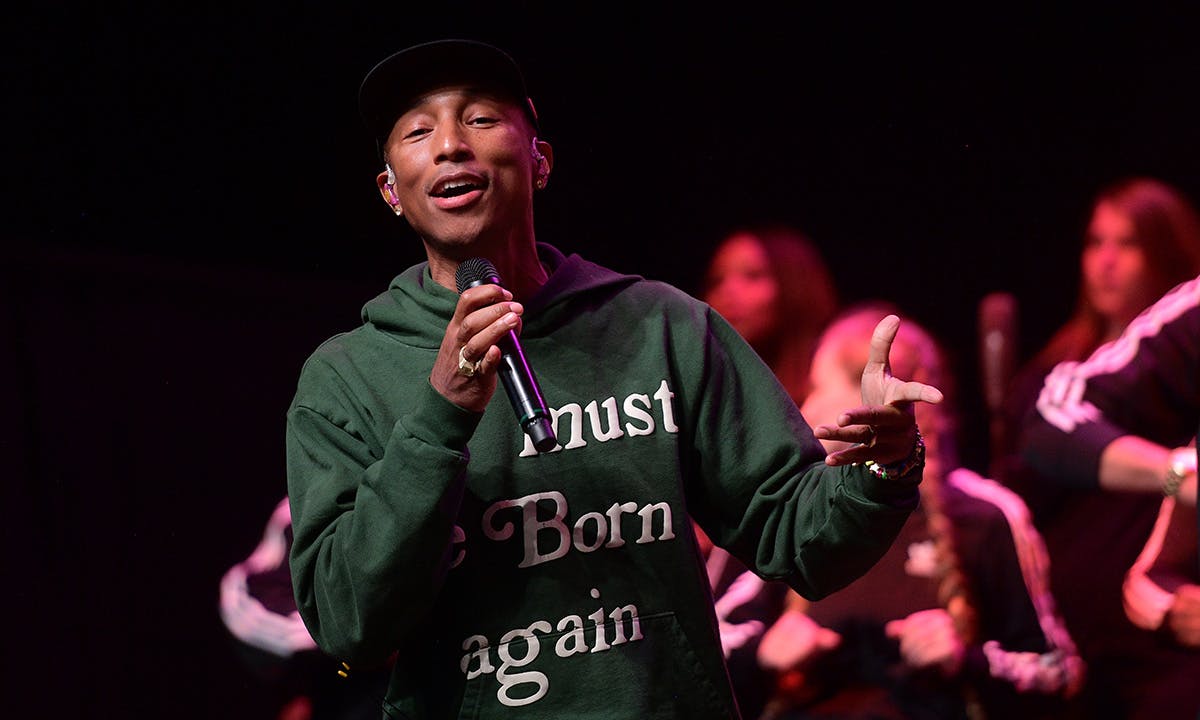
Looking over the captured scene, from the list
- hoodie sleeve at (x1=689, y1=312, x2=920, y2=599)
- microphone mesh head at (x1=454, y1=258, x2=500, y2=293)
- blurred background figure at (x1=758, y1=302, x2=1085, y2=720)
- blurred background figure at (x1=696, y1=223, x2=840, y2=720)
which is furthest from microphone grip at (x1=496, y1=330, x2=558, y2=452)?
blurred background figure at (x1=696, y1=223, x2=840, y2=720)

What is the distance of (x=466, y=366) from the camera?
3.89ft

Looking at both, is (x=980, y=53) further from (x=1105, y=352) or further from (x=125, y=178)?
(x=125, y=178)

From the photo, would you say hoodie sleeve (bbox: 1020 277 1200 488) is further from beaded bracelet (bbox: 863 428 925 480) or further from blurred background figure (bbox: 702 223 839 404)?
beaded bracelet (bbox: 863 428 925 480)

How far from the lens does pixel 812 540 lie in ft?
4.36

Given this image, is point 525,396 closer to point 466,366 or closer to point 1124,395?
point 466,366

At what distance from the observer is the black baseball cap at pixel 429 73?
1430 millimetres

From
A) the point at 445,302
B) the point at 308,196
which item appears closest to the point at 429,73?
the point at 445,302

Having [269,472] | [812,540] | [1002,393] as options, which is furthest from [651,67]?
[812,540]

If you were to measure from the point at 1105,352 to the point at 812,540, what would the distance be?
8.04ft

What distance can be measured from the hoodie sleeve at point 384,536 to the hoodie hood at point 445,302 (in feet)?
0.62

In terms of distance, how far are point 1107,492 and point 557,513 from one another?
8.08ft

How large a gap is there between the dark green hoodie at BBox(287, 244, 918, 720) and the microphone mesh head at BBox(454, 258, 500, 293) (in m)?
0.08

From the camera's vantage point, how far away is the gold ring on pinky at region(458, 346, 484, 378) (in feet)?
3.89

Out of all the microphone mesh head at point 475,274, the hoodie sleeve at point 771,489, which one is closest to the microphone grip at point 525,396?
the microphone mesh head at point 475,274
